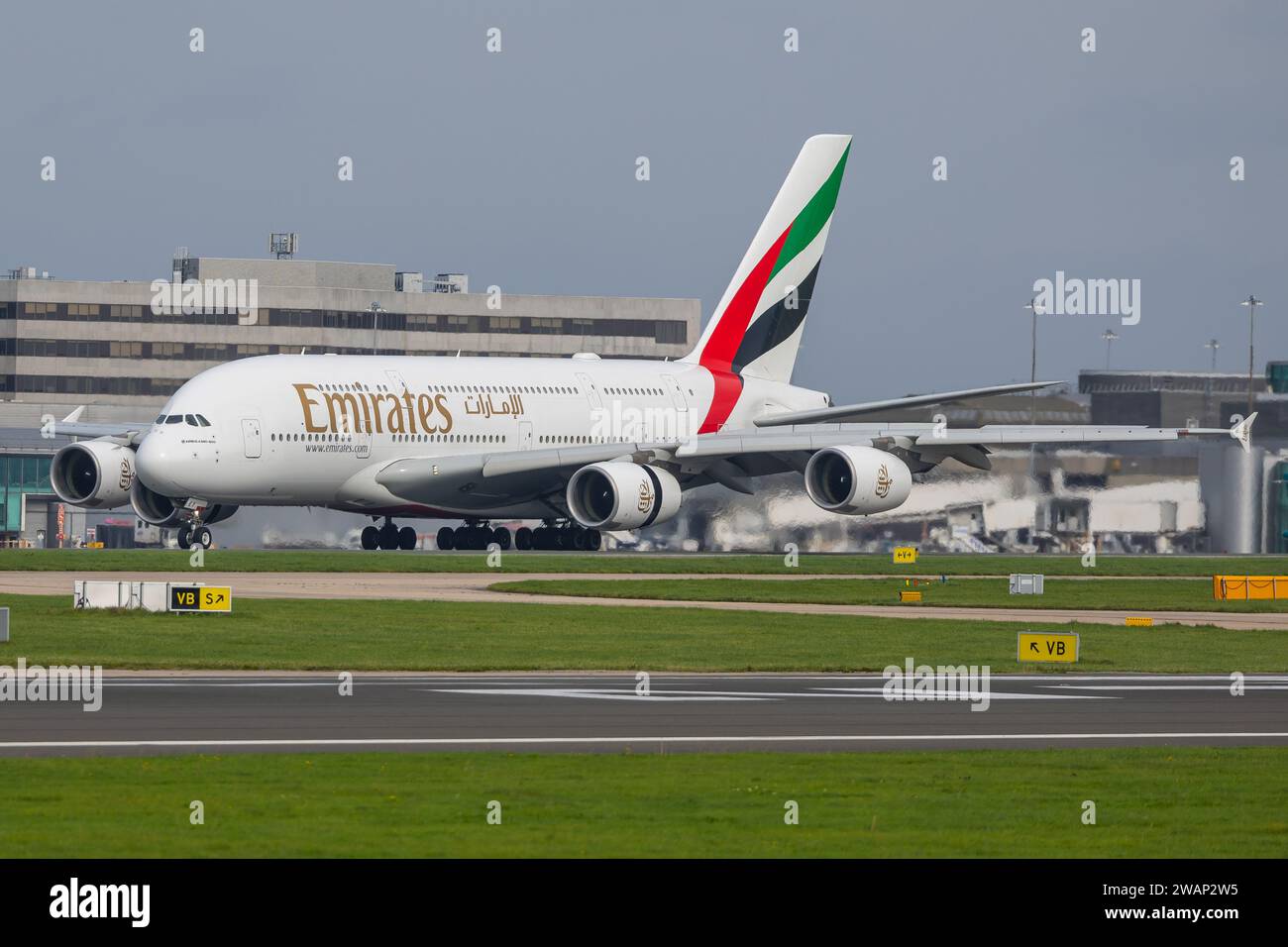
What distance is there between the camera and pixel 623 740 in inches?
902

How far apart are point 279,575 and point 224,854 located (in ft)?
123

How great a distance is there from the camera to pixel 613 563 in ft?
194

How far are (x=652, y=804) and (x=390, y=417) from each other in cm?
4433

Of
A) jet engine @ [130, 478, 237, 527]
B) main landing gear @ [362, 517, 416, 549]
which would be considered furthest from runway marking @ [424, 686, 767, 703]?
main landing gear @ [362, 517, 416, 549]

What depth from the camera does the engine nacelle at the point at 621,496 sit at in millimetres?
60531

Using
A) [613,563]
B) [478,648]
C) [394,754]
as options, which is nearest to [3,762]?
[394,754]

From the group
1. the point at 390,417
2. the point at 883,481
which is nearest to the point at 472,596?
the point at 390,417

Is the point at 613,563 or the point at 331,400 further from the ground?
the point at 331,400

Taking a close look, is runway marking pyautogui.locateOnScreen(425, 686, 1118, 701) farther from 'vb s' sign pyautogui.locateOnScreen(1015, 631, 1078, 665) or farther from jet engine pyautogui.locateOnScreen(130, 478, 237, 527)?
jet engine pyautogui.locateOnScreen(130, 478, 237, 527)

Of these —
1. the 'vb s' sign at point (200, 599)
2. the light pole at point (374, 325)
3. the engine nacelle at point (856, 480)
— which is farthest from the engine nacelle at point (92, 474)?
the light pole at point (374, 325)

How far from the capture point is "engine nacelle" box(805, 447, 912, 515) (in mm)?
61500

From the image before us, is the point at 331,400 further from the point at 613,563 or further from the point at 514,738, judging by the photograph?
the point at 514,738

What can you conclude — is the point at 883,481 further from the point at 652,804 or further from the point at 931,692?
the point at 652,804

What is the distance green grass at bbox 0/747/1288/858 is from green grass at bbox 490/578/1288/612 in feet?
87.5
